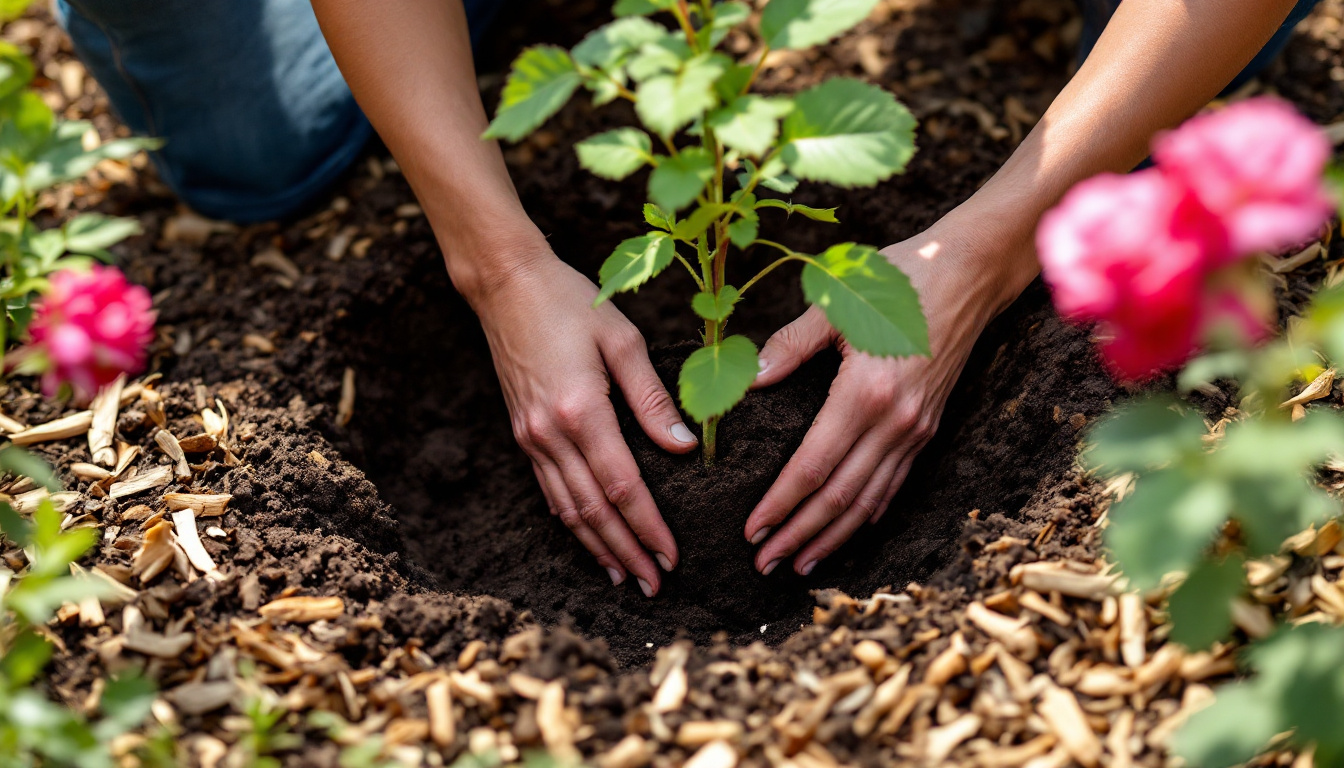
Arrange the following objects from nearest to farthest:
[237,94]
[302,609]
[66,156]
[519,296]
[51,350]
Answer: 1. [51,350]
2. [66,156]
3. [302,609]
4. [519,296]
5. [237,94]

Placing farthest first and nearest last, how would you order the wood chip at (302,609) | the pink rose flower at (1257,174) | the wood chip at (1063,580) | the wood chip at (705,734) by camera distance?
the wood chip at (302,609) → the wood chip at (1063,580) → the wood chip at (705,734) → the pink rose flower at (1257,174)

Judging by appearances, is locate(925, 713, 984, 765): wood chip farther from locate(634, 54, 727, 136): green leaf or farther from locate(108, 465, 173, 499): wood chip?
locate(108, 465, 173, 499): wood chip

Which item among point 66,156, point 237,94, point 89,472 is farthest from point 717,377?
point 237,94

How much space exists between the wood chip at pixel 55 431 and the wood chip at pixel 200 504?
0.34m

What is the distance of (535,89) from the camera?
1062 millimetres

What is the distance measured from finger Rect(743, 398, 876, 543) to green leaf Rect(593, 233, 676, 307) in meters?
0.41

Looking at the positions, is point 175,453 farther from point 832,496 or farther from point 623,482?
point 832,496

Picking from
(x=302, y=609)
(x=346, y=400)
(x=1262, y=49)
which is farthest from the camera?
(x=1262, y=49)

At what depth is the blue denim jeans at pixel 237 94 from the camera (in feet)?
6.77

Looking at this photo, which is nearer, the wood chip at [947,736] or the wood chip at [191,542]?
the wood chip at [947,736]

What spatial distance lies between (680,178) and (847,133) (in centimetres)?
22

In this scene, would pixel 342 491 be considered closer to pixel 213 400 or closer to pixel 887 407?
pixel 213 400

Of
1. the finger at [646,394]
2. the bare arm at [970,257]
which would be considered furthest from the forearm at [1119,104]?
the finger at [646,394]

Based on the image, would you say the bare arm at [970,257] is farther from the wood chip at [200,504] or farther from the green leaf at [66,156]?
the green leaf at [66,156]
